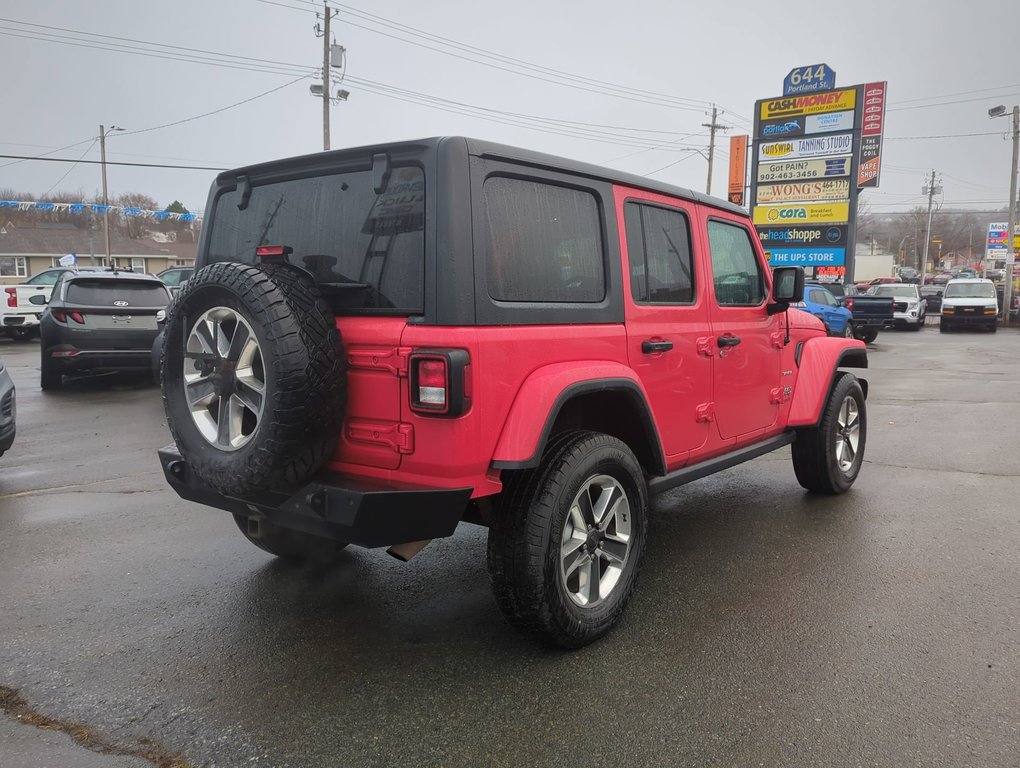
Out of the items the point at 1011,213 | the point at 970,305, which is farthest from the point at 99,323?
the point at 1011,213

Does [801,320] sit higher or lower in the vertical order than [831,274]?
lower

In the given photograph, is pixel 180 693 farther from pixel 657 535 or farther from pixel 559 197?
pixel 657 535

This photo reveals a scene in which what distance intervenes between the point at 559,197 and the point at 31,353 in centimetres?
1723

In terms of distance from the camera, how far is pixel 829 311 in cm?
1848

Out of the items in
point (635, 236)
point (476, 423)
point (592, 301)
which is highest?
point (635, 236)

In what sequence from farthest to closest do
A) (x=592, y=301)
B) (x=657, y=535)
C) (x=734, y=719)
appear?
(x=657, y=535) < (x=592, y=301) < (x=734, y=719)

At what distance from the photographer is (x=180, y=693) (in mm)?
2783

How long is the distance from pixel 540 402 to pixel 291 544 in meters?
1.95

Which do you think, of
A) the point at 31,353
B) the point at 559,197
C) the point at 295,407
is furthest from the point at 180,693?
the point at 31,353

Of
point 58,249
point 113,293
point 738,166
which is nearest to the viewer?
point 113,293

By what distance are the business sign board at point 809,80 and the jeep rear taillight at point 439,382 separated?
2751cm

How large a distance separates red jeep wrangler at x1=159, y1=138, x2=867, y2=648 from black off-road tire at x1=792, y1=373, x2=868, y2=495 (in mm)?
1915

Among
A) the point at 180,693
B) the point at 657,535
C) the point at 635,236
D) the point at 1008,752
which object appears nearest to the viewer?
the point at 1008,752

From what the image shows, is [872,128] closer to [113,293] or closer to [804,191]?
[804,191]
